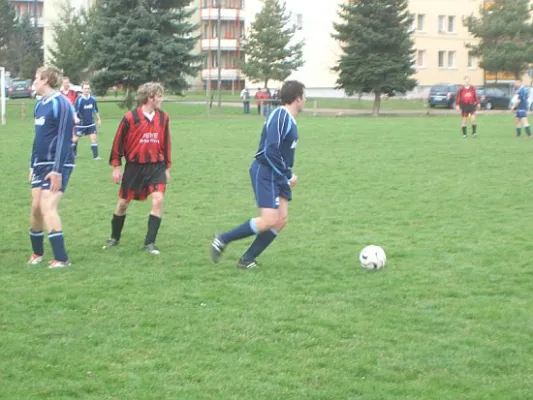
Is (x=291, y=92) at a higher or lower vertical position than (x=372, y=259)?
higher

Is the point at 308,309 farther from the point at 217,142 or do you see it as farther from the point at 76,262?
the point at 217,142

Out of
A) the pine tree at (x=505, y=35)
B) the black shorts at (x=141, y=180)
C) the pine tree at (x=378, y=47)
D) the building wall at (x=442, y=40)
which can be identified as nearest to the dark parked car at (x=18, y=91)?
the pine tree at (x=378, y=47)

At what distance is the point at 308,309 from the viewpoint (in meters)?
7.20

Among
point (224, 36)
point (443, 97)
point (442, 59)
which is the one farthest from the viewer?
point (224, 36)

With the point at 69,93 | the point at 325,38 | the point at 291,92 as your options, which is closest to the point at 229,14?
the point at 325,38

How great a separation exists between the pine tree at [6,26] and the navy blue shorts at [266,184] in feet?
227

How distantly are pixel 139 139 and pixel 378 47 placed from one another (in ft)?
133

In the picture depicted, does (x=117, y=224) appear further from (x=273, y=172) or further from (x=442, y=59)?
(x=442, y=59)

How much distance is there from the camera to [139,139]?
9.51m

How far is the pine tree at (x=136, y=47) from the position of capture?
139ft

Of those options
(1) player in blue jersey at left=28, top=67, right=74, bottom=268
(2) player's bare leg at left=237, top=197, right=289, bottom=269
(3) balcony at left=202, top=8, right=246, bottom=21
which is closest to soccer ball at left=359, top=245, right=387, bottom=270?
(2) player's bare leg at left=237, top=197, right=289, bottom=269

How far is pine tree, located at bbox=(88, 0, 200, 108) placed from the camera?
1670 inches

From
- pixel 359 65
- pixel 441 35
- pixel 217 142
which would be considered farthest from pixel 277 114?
pixel 441 35

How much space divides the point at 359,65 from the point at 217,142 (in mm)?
24057
